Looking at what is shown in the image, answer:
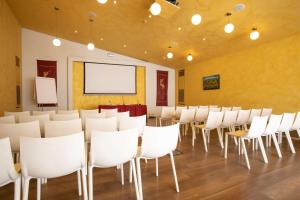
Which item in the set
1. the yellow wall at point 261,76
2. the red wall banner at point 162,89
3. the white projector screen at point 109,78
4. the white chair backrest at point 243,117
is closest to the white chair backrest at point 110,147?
the white chair backrest at point 243,117

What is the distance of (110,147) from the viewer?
5.87 feet

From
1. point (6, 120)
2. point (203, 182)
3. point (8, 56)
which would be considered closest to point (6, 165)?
point (6, 120)

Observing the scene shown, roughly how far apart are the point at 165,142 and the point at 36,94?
7018mm

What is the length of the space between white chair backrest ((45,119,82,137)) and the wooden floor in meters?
0.69

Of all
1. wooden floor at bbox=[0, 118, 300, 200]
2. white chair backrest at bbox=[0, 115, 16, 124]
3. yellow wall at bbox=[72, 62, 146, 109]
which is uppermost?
yellow wall at bbox=[72, 62, 146, 109]

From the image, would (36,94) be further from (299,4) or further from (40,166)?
(299,4)

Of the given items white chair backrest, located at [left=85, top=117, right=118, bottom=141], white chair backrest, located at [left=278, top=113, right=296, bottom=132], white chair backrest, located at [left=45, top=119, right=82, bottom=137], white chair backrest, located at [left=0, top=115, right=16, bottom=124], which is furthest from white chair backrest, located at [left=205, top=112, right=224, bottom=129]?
white chair backrest, located at [left=0, top=115, right=16, bottom=124]

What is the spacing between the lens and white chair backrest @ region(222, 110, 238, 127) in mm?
4109

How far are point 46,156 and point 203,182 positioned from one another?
195 cm

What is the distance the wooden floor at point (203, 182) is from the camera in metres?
2.14

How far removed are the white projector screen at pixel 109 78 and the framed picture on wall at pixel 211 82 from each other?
3714 millimetres

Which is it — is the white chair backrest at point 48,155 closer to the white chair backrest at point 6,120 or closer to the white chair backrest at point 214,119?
the white chair backrest at point 6,120

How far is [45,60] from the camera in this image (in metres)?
8.00

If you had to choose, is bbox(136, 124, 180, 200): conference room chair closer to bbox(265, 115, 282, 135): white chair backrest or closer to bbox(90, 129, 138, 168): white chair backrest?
bbox(90, 129, 138, 168): white chair backrest
